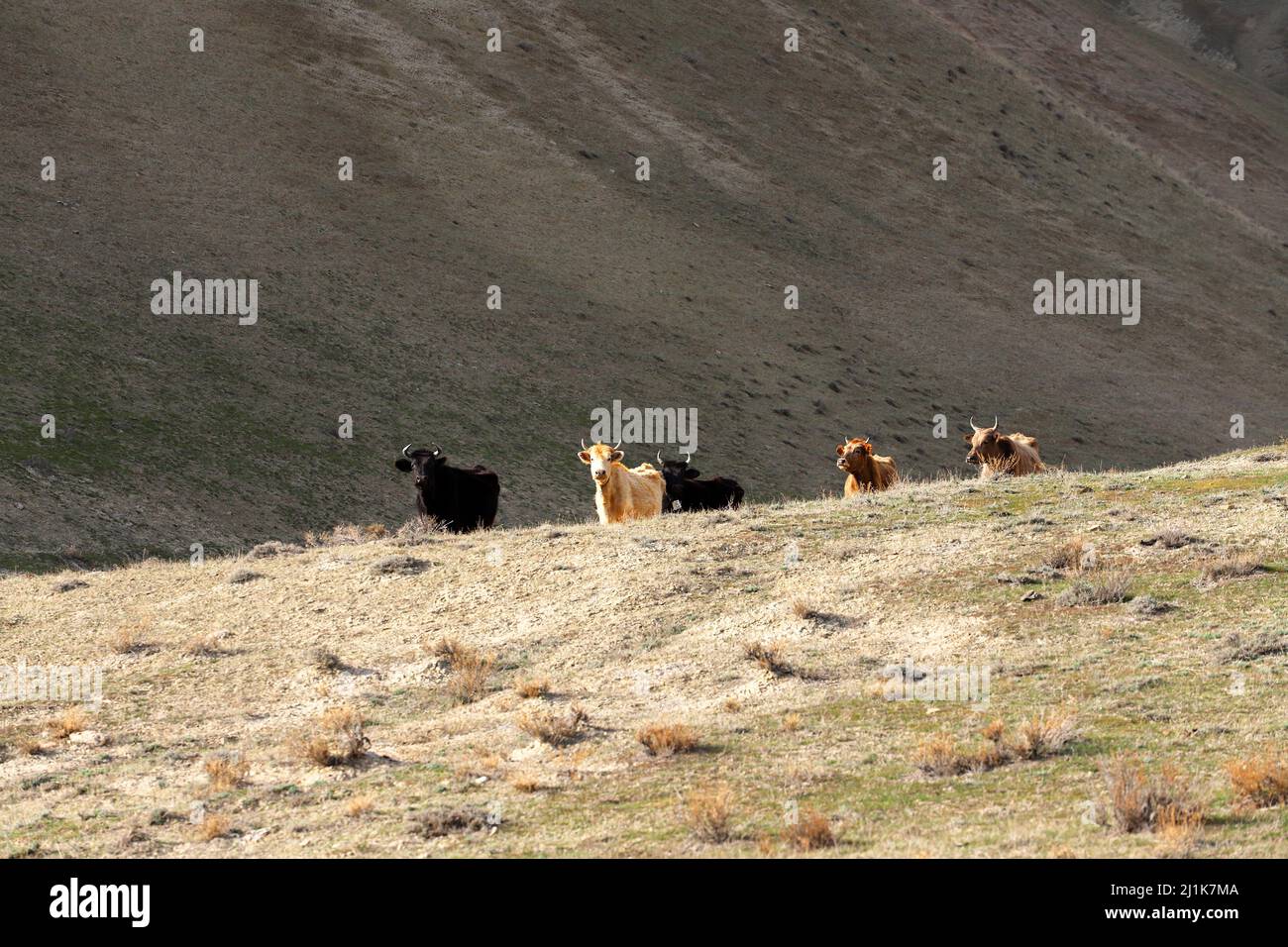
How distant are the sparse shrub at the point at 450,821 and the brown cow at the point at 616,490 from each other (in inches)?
527

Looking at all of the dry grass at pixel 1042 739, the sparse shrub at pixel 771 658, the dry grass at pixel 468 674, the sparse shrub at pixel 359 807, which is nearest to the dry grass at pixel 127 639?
the dry grass at pixel 468 674

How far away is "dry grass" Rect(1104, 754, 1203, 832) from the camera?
877cm

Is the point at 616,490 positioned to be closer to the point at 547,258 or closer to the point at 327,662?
the point at 327,662

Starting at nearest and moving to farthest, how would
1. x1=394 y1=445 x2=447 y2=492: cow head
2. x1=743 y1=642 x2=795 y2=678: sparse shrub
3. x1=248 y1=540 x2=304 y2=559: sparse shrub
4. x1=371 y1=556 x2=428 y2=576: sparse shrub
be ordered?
1. x1=743 y1=642 x2=795 y2=678: sparse shrub
2. x1=371 y1=556 x2=428 y2=576: sparse shrub
3. x1=248 y1=540 x2=304 y2=559: sparse shrub
4. x1=394 y1=445 x2=447 y2=492: cow head

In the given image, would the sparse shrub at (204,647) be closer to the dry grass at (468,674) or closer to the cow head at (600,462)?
the dry grass at (468,674)

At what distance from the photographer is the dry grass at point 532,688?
1349 cm

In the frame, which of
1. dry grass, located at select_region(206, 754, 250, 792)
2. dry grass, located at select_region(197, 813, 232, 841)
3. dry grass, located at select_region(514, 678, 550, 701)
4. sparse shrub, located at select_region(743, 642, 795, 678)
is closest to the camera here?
dry grass, located at select_region(197, 813, 232, 841)

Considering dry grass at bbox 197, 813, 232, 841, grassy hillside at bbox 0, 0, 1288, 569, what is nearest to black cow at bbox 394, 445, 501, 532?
grassy hillside at bbox 0, 0, 1288, 569

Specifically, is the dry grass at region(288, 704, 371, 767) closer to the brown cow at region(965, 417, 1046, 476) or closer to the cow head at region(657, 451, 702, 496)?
the cow head at region(657, 451, 702, 496)

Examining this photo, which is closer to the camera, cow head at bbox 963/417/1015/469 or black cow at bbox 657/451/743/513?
black cow at bbox 657/451/743/513

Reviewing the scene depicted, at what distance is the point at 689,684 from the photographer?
43.9 feet

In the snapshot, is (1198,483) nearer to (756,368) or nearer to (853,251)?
(756,368)

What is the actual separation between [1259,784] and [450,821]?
17.1ft

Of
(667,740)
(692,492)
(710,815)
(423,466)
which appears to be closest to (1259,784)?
(710,815)
